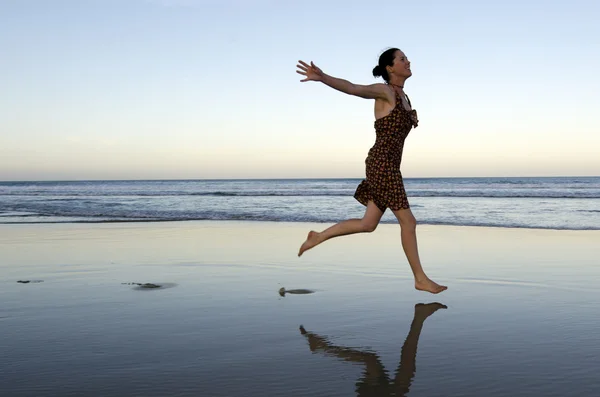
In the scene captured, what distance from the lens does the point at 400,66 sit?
484 cm

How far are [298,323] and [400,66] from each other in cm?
212

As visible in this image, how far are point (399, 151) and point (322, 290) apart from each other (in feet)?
4.22

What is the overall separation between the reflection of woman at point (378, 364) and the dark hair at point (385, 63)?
1.93 metres

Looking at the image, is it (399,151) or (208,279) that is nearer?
(399,151)

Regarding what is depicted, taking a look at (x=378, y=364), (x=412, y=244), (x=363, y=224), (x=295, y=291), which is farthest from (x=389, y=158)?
(x=378, y=364)

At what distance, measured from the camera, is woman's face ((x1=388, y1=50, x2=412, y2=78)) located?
4844 millimetres

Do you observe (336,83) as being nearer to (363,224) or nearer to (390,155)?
(390,155)

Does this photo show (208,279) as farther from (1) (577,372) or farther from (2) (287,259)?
(1) (577,372)

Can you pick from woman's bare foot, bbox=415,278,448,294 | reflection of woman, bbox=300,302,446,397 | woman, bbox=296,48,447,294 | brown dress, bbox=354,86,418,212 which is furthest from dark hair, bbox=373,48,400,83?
reflection of woman, bbox=300,302,446,397

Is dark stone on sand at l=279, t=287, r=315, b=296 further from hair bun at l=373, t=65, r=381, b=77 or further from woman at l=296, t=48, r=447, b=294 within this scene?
hair bun at l=373, t=65, r=381, b=77

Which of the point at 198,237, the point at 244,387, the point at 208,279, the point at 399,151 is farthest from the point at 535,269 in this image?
the point at 198,237

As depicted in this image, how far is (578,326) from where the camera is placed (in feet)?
12.6

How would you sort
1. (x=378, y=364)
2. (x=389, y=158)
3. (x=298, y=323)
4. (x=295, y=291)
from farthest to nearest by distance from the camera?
1. (x=295, y=291)
2. (x=389, y=158)
3. (x=298, y=323)
4. (x=378, y=364)

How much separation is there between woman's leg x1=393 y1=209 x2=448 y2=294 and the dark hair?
1059mm
